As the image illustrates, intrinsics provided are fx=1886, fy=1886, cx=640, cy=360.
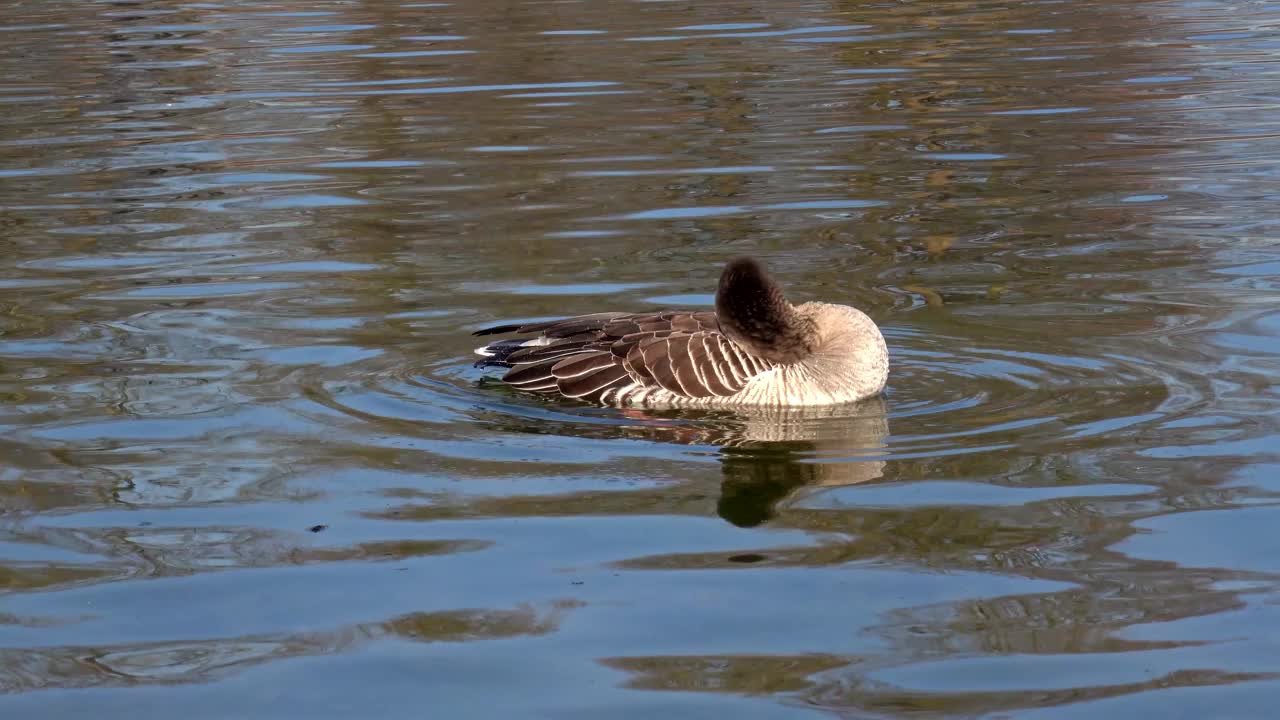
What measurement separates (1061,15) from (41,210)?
17817 millimetres

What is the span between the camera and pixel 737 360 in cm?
1029

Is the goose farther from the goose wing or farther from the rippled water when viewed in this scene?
the rippled water

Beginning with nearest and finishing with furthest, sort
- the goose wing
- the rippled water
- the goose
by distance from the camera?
the rippled water < the goose < the goose wing

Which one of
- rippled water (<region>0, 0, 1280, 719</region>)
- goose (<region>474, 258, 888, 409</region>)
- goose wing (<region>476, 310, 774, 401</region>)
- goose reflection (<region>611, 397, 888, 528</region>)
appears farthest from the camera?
goose wing (<region>476, 310, 774, 401</region>)

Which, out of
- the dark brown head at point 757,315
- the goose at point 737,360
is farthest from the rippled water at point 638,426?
the dark brown head at point 757,315

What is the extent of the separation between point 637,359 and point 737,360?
0.56 metres

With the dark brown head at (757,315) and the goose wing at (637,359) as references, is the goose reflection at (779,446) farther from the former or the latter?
the dark brown head at (757,315)

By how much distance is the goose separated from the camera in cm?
1016

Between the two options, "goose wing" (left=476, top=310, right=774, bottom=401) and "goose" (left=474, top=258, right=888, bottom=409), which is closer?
"goose" (left=474, top=258, right=888, bottom=409)

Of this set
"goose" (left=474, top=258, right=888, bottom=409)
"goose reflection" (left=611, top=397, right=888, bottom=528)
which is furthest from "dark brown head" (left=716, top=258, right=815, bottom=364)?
"goose reflection" (left=611, top=397, right=888, bottom=528)

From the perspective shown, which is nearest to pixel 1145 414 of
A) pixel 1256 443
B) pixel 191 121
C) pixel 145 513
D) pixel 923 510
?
pixel 1256 443

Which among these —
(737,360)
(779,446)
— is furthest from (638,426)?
(779,446)

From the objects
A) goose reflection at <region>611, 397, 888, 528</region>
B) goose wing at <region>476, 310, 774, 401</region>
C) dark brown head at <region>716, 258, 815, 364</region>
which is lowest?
goose reflection at <region>611, 397, 888, 528</region>

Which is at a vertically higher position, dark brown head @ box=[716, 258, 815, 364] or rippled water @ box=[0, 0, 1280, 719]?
dark brown head @ box=[716, 258, 815, 364]
